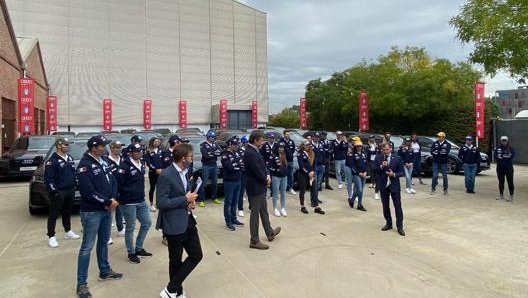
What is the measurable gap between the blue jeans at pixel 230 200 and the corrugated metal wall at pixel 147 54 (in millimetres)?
39782

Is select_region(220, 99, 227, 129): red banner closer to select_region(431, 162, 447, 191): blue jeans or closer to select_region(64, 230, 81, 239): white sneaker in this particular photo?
select_region(431, 162, 447, 191): blue jeans

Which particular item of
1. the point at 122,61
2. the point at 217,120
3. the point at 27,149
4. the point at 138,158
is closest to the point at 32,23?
the point at 122,61

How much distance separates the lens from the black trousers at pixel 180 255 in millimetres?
4191

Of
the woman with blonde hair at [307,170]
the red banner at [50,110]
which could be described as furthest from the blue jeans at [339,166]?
the red banner at [50,110]

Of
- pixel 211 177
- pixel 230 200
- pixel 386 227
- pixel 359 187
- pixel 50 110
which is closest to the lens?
pixel 386 227

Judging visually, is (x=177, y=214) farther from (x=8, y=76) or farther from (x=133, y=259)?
(x=8, y=76)

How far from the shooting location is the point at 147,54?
1825 inches

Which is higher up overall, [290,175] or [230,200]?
[290,175]

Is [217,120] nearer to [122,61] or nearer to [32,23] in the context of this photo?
[122,61]

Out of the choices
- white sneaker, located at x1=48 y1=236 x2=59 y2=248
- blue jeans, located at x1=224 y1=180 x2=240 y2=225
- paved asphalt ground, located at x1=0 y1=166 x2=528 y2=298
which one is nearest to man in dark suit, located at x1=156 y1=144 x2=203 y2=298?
paved asphalt ground, located at x1=0 y1=166 x2=528 y2=298

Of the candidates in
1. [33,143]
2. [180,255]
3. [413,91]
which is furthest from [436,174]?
[413,91]

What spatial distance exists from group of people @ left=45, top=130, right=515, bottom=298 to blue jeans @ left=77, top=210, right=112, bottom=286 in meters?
0.01

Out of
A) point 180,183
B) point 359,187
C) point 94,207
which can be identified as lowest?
point 359,187

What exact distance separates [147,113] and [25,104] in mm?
24480
